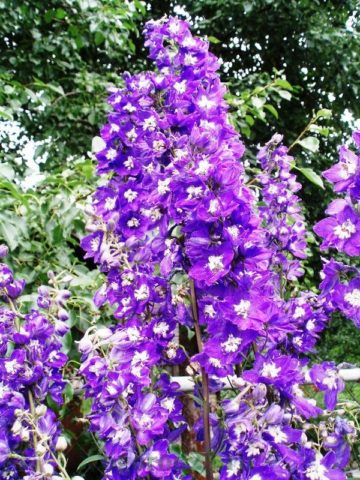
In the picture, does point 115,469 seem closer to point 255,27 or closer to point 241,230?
point 241,230

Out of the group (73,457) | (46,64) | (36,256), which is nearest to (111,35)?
(46,64)

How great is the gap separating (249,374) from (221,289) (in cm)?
12

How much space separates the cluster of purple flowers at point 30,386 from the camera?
2.81ft

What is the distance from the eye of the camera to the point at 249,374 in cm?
78

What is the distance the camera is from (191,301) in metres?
0.93

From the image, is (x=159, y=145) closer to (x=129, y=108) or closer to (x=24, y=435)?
(x=129, y=108)

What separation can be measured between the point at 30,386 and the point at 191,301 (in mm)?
293

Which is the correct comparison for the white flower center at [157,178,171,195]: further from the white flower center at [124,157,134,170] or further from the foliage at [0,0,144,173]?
the foliage at [0,0,144,173]

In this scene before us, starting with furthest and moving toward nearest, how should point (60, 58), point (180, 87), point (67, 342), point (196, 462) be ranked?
point (60, 58) < point (67, 342) < point (196, 462) < point (180, 87)

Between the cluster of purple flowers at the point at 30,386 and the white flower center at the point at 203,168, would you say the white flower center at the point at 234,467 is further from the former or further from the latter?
the white flower center at the point at 203,168

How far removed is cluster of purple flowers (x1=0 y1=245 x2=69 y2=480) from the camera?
2.81ft

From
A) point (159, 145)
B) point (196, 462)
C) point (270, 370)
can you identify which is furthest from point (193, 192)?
point (196, 462)

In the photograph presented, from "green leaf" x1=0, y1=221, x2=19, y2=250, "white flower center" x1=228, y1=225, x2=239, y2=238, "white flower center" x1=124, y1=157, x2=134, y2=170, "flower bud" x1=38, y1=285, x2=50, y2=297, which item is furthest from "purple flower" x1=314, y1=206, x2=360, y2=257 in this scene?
"green leaf" x1=0, y1=221, x2=19, y2=250

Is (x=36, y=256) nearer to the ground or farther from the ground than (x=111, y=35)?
nearer to the ground
